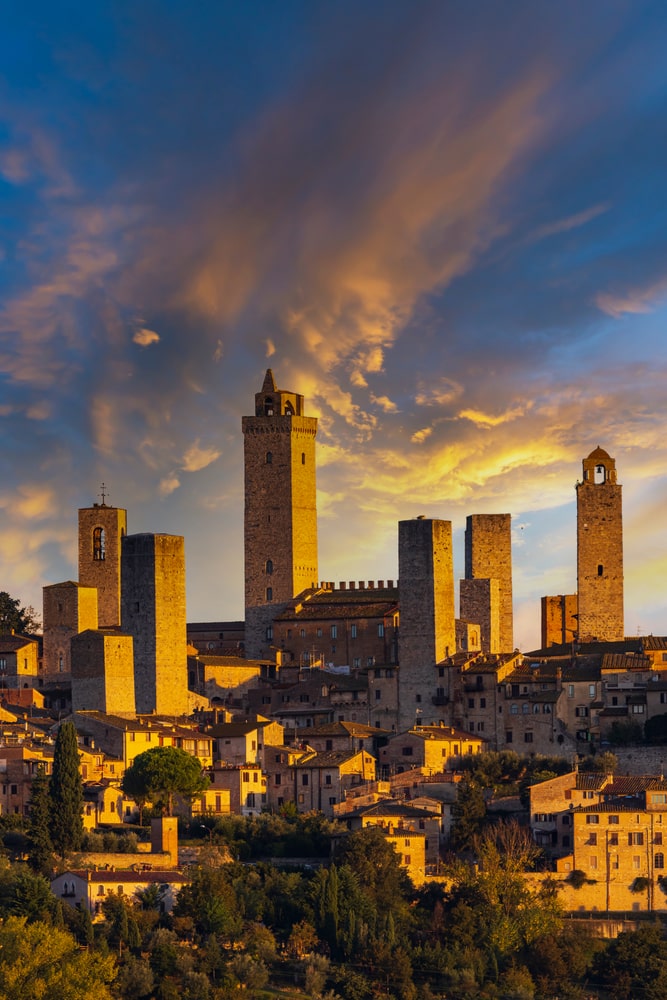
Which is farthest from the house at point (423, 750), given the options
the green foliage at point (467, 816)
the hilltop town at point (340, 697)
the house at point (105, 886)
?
the house at point (105, 886)

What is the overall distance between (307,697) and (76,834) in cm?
1690

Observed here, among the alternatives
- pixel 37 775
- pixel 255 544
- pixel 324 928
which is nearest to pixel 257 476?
pixel 255 544

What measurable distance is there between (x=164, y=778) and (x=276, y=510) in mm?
21416

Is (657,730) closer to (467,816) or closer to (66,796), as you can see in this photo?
(467,816)

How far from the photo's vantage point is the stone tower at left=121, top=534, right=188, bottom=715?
79.4 meters

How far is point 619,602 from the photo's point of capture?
276ft

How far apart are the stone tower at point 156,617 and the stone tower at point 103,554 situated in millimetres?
8349

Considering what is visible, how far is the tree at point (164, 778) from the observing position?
68.4m

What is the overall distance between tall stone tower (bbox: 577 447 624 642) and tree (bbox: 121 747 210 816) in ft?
62.6

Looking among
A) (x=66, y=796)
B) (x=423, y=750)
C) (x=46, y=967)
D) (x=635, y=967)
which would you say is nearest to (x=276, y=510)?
(x=423, y=750)

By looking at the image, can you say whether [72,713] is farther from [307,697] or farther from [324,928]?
[324,928]

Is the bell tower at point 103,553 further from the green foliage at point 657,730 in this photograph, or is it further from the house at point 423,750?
the green foliage at point 657,730

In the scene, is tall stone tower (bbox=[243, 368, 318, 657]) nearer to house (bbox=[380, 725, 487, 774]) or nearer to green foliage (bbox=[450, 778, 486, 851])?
house (bbox=[380, 725, 487, 774])

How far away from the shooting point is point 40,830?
63.5 metres
